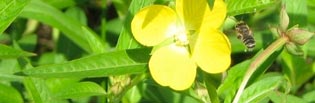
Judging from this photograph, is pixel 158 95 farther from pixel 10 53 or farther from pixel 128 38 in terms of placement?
pixel 10 53

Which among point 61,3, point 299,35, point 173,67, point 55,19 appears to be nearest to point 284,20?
point 299,35

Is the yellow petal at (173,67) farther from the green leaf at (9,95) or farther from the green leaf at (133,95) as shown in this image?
the green leaf at (9,95)

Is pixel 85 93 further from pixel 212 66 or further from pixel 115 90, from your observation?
pixel 212 66

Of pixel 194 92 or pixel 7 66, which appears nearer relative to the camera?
pixel 194 92

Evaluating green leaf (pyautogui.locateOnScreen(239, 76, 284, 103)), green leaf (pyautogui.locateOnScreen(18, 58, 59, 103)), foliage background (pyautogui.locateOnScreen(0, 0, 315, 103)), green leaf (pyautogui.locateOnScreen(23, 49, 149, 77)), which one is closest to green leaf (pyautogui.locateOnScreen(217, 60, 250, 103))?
foliage background (pyautogui.locateOnScreen(0, 0, 315, 103))

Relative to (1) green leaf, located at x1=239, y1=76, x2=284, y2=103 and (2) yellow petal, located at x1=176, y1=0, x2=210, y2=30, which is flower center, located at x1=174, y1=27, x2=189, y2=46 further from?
(1) green leaf, located at x1=239, y1=76, x2=284, y2=103

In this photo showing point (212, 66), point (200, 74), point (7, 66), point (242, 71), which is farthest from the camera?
point (7, 66)

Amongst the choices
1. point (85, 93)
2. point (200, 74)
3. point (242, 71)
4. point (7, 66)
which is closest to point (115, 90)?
point (85, 93)
